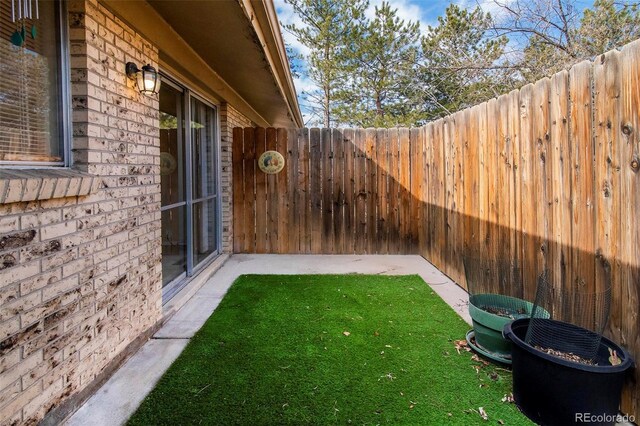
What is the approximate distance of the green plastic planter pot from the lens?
239 cm

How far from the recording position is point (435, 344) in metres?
2.73

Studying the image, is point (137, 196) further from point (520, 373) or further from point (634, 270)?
point (634, 270)

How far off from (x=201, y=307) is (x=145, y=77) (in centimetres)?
204

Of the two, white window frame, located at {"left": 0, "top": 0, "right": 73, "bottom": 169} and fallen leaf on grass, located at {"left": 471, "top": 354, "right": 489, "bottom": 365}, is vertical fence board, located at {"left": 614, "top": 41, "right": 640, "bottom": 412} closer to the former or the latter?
fallen leaf on grass, located at {"left": 471, "top": 354, "right": 489, "bottom": 365}

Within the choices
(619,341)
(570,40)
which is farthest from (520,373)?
(570,40)

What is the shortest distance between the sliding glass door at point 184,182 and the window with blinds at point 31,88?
1.29m

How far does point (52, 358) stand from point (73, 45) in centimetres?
165

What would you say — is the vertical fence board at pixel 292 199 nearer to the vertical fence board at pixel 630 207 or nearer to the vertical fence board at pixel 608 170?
the vertical fence board at pixel 608 170

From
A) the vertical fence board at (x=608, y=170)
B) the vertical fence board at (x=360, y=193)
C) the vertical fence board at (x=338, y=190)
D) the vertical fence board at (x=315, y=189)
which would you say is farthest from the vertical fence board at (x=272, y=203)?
the vertical fence board at (x=608, y=170)

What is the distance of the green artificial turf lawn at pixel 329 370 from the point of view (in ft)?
6.36

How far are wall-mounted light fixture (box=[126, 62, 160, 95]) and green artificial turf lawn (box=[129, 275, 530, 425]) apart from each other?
1888 millimetres

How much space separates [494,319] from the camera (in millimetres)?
2391

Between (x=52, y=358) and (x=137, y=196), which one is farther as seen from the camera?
(x=137, y=196)

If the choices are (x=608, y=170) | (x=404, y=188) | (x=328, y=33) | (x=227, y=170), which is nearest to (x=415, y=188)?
(x=404, y=188)
